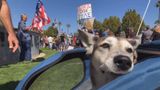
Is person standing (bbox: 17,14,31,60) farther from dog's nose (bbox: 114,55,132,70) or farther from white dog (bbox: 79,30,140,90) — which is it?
dog's nose (bbox: 114,55,132,70)

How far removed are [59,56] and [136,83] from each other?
2.29 m

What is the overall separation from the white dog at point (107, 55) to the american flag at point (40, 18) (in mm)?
22867

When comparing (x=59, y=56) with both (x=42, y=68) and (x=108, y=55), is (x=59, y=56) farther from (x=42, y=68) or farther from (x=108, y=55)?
(x=108, y=55)

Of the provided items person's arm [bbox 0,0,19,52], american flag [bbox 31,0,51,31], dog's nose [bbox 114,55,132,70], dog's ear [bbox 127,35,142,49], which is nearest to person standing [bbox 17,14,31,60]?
american flag [bbox 31,0,51,31]

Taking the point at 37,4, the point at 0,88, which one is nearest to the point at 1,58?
the point at 37,4

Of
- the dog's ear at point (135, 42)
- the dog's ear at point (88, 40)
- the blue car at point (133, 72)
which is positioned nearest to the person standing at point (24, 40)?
the blue car at point (133, 72)

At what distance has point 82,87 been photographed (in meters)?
6.09

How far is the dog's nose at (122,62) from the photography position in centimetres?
434

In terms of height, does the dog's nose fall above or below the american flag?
below

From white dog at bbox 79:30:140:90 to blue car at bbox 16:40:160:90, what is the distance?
0.12 meters

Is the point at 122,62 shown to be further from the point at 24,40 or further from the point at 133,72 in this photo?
the point at 24,40

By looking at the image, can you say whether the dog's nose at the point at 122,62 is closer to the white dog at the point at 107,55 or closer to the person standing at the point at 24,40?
the white dog at the point at 107,55

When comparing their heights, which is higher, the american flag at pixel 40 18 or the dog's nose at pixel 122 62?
the american flag at pixel 40 18

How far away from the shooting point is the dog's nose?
14.3 ft
